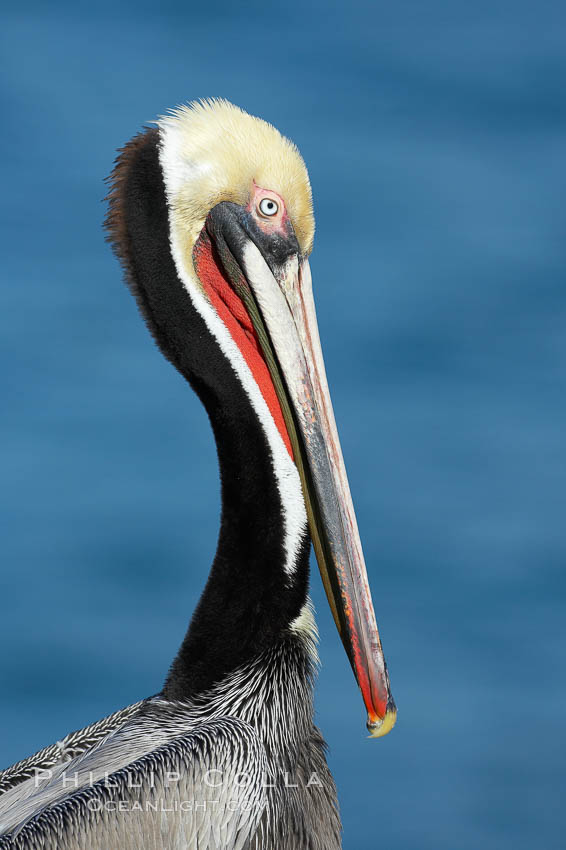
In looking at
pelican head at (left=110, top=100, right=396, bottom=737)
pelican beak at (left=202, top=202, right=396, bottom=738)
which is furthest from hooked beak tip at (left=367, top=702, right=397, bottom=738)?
pelican head at (left=110, top=100, right=396, bottom=737)

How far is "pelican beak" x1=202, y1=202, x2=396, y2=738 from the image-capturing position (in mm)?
4867

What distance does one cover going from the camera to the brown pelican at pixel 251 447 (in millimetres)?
4898

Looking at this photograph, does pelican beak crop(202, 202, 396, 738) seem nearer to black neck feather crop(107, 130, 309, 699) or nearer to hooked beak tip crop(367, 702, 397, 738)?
hooked beak tip crop(367, 702, 397, 738)

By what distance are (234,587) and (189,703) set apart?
1.49 feet

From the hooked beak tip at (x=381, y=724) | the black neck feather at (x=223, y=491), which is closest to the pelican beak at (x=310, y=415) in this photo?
the hooked beak tip at (x=381, y=724)

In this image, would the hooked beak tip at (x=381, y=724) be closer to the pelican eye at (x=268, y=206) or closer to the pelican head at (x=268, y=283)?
the pelican head at (x=268, y=283)

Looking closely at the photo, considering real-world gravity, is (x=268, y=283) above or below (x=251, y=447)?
above

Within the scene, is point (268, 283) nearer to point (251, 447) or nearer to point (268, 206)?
point (268, 206)

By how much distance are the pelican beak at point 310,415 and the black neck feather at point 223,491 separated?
0.47 feet

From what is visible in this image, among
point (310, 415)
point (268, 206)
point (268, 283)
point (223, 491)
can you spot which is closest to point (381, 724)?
point (223, 491)

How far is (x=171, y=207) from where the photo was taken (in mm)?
5016

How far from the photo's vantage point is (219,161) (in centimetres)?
498

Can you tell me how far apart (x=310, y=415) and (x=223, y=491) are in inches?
16.7

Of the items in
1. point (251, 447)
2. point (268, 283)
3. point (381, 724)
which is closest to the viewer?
point (381, 724)
